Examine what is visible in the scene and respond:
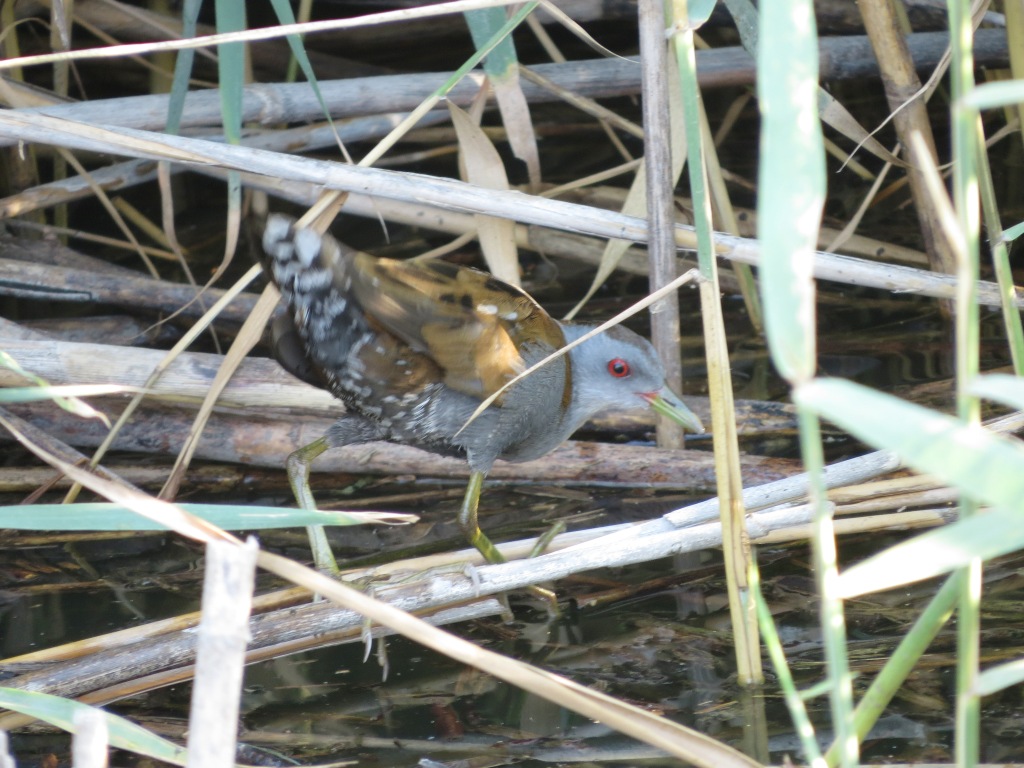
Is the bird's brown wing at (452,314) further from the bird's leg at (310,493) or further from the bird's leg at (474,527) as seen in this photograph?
the bird's leg at (310,493)

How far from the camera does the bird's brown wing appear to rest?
228cm

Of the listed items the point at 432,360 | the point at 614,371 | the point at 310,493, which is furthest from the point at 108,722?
the point at 614,371

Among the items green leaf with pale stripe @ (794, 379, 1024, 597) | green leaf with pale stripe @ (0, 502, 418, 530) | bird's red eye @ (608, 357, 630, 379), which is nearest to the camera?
green leaf with pale stripe @ (794, 379, 1024, 597)

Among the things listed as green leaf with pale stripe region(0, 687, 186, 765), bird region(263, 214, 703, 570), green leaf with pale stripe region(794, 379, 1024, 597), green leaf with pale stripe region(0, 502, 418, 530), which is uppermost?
bird region(263, 214, 703, 570)

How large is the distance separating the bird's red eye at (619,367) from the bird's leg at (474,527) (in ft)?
1.50

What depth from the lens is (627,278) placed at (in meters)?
4.09

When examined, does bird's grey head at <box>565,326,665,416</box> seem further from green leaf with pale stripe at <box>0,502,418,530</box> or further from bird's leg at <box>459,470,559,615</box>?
green leaf with pale stripe at <box>0,502,418,530</box>

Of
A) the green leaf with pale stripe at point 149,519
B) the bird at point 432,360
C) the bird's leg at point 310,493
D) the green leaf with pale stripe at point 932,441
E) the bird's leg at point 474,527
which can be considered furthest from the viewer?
the bird's leg at point 310,493

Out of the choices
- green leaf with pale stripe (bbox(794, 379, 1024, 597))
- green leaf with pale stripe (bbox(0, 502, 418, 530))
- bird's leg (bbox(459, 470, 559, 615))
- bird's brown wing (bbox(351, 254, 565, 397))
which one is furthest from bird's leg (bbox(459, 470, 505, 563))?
green leaf with pale stripe (bbox(794, 379, 1024, 597))

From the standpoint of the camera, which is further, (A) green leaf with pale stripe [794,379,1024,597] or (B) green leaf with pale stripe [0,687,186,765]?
(B) green leaf with pale stripe [0,687,186,765]

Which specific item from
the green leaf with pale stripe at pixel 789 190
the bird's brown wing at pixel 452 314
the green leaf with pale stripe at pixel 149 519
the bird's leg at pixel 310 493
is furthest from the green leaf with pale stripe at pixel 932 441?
the bird's leg at pixel 310 493

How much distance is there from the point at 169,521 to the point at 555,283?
9.63ft

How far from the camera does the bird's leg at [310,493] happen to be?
2.58 meters

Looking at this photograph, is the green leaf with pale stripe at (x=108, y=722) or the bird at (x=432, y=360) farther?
the bird at (x=432, y=360)
